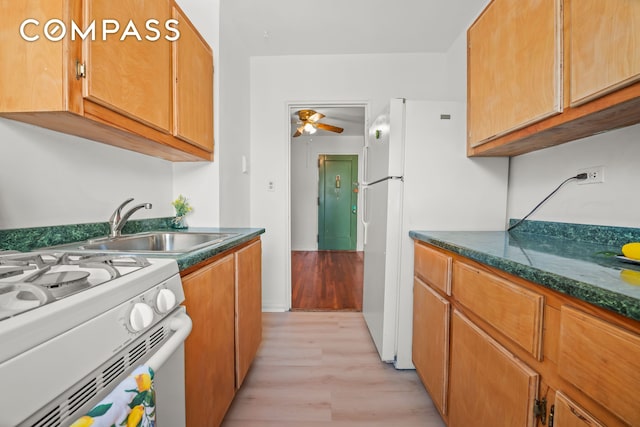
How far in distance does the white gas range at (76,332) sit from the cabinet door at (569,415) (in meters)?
0.91

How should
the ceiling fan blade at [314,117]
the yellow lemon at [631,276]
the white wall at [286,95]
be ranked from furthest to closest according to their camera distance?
the ceiling fan blade at [314,117], the white wall at [286,95], the yellow lemon at [631,276]

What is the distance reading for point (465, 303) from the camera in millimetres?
993

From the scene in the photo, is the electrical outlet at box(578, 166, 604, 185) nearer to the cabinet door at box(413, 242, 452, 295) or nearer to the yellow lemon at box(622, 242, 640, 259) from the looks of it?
the yellow lemon at box(622, 242, 640, 259)

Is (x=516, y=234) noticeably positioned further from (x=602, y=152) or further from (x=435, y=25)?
(x=435, y=25)

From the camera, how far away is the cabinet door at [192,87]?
1.32 meters

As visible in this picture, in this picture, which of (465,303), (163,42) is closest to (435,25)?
(163,42)

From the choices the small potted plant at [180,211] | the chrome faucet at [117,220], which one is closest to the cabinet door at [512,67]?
the chrome faucet at [117,220]

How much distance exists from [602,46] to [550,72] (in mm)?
170

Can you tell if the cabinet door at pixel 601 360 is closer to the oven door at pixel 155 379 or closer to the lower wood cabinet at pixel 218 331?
the oven door at pixel 155 379

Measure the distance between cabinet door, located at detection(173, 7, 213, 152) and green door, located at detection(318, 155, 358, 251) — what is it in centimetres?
368

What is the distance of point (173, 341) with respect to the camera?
62 cm

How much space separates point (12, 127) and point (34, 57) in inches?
11.5

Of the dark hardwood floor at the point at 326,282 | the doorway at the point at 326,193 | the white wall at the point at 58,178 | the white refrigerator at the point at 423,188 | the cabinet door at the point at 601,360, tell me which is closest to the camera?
the cabinet door at the point at 601,360

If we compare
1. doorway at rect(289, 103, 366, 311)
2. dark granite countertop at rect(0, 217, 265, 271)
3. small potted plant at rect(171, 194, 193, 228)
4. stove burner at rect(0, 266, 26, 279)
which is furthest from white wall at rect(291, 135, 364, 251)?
stove burner at rect(0, 266, 26, 279)
